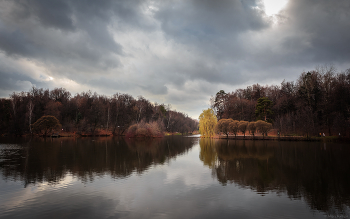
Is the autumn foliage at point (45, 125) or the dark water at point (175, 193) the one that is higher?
the autumn foliage at point (45, 125)

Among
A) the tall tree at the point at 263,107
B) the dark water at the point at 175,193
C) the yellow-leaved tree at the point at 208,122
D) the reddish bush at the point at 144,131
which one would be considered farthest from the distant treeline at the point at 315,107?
the dark water at the point at 175,193

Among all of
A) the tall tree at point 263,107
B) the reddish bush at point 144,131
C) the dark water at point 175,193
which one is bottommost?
the dark water at point 175,193

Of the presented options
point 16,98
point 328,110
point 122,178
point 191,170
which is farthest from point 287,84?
point 16,98

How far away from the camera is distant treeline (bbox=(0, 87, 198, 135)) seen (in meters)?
68.7

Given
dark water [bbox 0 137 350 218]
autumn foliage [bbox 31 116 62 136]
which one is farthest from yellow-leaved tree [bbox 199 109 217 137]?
dark water [bbox 0 137 350 218]

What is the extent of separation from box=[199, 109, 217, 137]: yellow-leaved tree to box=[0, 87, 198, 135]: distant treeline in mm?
15378

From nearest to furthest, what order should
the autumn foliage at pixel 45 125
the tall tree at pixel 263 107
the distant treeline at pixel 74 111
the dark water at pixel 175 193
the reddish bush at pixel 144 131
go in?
the dark water at pixel 175 193 < the reddish bush at pixel 144 131 < the autumn foliage at pixel 45 125 < the tall tree at pixel 263 107 < the distant treeline at pixel 74 111

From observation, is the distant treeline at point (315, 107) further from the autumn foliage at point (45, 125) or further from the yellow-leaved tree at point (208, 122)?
the autumn foliage at point (45, 125)

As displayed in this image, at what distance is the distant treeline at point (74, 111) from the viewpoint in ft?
225

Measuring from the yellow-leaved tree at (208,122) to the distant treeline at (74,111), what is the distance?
50.5 feet

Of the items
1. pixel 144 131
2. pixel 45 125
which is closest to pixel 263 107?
pixel 144 131

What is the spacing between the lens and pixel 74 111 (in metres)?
76.6

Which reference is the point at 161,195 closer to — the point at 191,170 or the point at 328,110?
the point at 191,170

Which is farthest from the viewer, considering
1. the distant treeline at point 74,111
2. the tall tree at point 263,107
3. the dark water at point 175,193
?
the distant treeline at point 74,111
